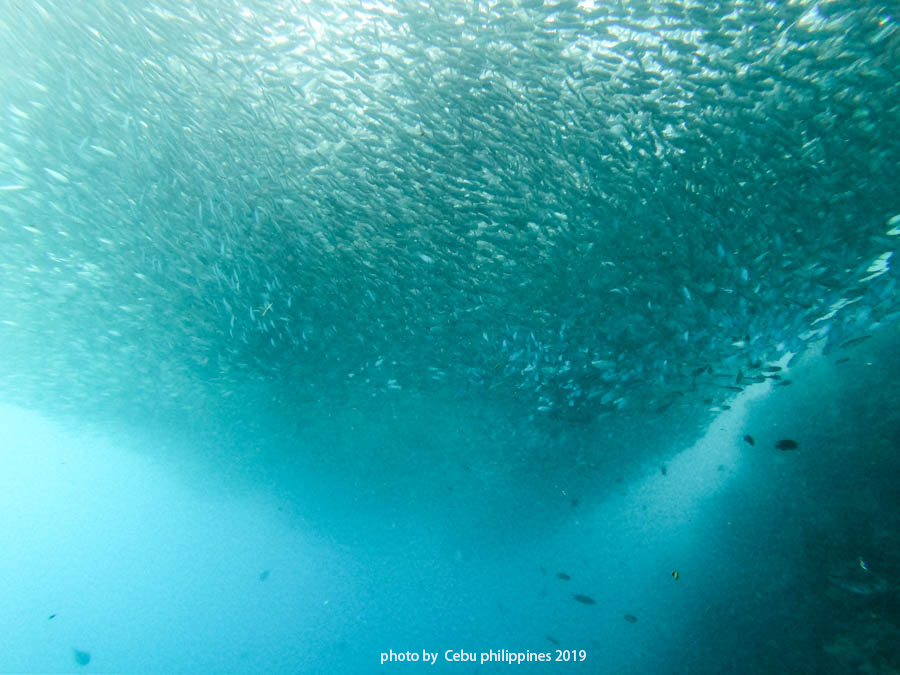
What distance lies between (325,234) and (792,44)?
7.26 m

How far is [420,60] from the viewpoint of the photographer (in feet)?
17.5

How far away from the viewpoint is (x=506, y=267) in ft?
26.0

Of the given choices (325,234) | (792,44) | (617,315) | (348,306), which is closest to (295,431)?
(348,306)

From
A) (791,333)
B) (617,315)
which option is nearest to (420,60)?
(617,315)

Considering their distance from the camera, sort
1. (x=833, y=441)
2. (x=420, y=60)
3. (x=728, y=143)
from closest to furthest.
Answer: (x=420, y=60), (x=728, y=143), (x=833, y=441)

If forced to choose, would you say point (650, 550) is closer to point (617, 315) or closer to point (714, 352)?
point (714, 352)

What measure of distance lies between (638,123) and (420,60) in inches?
122

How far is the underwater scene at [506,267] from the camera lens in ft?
17.2

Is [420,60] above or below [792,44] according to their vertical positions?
above

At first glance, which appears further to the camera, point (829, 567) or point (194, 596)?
point (194, 596)

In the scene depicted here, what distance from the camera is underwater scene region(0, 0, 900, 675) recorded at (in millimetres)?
5234

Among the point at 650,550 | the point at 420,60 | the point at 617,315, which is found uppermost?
the point at 420,60

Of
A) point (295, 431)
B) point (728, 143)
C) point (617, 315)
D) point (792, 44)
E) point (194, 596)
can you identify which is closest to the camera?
point (792, 44)

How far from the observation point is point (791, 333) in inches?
368
